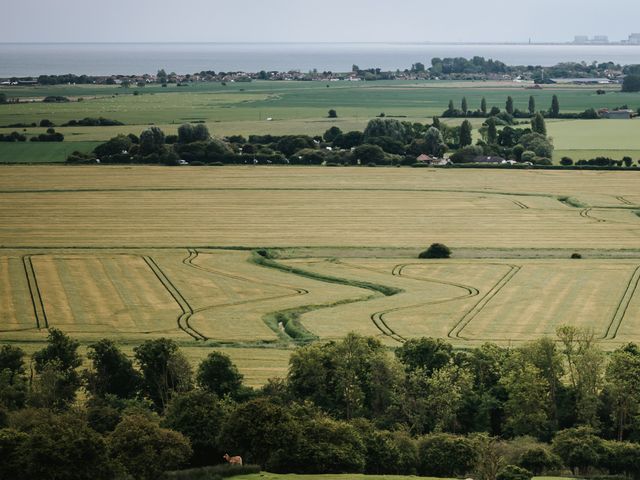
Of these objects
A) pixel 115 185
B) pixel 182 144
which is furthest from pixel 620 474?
pixel 182 144

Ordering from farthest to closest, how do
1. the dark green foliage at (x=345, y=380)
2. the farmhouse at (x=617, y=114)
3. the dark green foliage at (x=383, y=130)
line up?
the farmhouse at (x=617, y=114)
the dark green foliage at (x=383, y=130)
the dark green foliage at (x=345, y=380)

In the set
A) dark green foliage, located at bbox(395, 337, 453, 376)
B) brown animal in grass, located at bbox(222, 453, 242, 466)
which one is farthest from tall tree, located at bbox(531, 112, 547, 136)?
brown animal in grass, located at bbox(222, 453, 242, 466)

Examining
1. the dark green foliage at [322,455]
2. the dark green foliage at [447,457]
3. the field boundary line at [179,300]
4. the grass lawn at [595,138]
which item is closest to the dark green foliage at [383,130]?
the grass lawn at [595,138]

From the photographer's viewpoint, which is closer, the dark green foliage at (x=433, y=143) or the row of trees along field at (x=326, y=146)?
the row of trees along field at (x=326, y=146)

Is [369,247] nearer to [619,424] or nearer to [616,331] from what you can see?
[616,331]

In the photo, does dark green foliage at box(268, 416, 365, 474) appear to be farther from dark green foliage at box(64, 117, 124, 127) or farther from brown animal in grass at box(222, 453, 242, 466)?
dark green foliage at box(64, 117, 124, 127)

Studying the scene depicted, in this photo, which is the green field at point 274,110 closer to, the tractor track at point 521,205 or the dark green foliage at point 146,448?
the tractor track at point 521,205

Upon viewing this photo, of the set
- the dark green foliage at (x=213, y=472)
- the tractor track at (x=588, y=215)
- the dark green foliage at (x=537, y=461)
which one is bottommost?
the tractor track at (x=588, y=215)

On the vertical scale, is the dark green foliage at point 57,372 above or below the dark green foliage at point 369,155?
above

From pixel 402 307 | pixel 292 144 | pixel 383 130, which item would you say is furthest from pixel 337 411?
pixel 383 130
